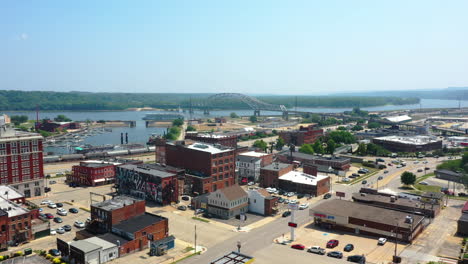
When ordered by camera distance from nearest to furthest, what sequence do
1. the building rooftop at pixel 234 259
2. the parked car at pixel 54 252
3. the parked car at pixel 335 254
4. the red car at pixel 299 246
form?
1. the building rooftop at pixel 234 259
2. the parked car at pixel 335 254
3. the parked car at pixel 54 252
4. the red car at pixel 299 246

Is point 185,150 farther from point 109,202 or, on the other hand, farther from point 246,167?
point 109,202

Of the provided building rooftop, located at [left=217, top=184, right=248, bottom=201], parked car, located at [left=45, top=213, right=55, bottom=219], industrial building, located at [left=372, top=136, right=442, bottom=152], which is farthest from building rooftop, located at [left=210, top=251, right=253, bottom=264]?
industrial building, located at [left=372, top=136, right=442, bottom=152]

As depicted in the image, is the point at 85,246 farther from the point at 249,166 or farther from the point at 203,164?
the point at 249,166

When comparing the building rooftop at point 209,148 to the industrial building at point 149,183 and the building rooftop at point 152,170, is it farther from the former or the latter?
the building rooftop at point 152,170

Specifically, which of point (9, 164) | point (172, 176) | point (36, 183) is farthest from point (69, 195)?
point (172, 176)

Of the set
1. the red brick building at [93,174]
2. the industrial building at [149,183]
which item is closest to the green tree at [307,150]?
the industrial building at [149,183]

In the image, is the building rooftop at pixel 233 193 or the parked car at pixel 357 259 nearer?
the parked car at pixel 357 259

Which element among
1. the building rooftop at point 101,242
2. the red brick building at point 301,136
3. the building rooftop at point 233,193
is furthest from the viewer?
the red brick building at point 301,136
